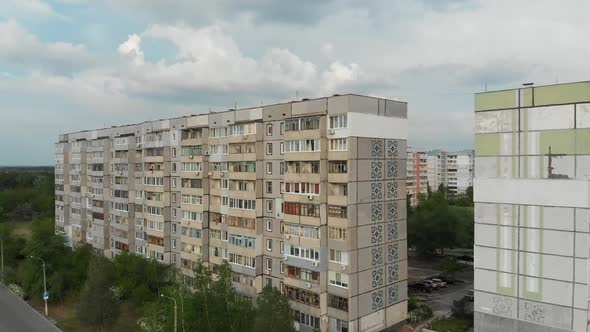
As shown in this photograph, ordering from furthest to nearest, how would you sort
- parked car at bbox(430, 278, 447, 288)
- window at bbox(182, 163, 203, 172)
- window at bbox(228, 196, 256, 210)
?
parked car at bbox(430, 278, 447, 288) < window at bbox(182, 163, 203, 172) < window at bbox(228, 196, 256, 210)

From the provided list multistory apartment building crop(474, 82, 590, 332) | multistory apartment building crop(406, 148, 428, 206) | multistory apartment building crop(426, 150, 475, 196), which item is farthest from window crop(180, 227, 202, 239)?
multistory apartment building crop(426, 150, 475, 196)

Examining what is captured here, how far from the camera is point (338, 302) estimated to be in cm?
3734

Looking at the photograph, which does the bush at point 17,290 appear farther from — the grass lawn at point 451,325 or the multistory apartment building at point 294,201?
the grass lawn at point 451,325

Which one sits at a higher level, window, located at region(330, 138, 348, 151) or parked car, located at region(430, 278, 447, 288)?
window, located at region(330, 138, 348, 151)

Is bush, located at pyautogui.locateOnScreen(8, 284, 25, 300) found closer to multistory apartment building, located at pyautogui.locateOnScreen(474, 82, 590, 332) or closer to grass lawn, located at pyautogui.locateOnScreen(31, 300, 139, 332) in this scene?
grass lawn, located at pyautogui.locateOnScreen(31, 300, 139, 332)

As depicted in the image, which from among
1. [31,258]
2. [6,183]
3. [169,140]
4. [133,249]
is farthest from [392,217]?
[6,183]

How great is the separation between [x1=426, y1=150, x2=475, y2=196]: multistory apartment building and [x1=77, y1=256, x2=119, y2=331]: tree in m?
141

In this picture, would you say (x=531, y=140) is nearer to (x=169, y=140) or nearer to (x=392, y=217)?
(x=392, y=217)

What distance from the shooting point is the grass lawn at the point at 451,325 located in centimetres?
3928

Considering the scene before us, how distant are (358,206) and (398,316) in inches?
481

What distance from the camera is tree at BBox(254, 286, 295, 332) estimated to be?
3064 cm

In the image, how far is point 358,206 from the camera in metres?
37.1

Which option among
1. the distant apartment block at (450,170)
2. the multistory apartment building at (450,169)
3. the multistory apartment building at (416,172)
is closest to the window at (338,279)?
the multistory apartment building at (416,172)

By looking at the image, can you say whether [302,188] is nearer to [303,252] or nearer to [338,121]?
[303,252]
